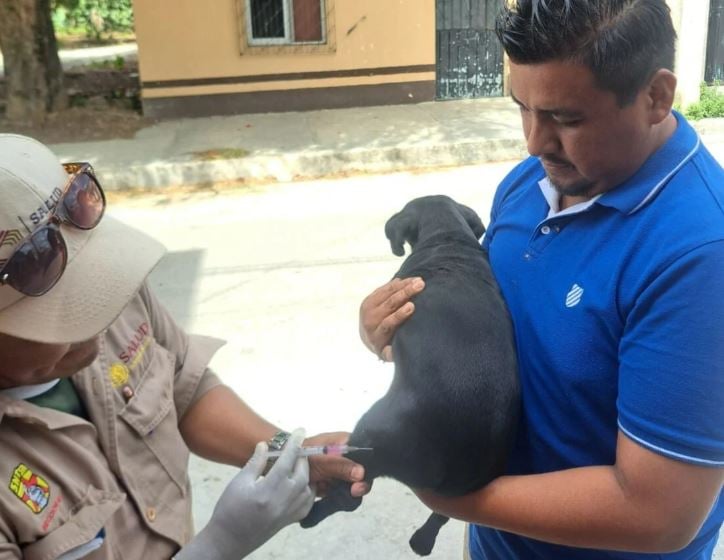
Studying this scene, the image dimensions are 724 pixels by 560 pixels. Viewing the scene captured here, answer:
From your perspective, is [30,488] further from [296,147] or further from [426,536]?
[296,147]

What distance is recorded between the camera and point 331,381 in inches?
162

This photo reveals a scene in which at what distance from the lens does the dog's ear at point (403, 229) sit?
224 cm

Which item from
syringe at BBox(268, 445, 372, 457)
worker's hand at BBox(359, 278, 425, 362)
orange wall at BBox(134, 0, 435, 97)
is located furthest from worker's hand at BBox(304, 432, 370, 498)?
orange wall at BBox(134, 0, 435, 97)

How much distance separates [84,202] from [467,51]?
10.6 m

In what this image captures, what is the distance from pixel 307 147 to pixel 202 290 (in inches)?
151

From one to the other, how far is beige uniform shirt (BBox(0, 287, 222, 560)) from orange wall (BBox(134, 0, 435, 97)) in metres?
9.25

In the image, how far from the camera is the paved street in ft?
10.2

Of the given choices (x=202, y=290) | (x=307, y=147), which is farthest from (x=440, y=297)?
(x=307, y=147)

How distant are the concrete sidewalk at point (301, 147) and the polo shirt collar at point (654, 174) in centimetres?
736

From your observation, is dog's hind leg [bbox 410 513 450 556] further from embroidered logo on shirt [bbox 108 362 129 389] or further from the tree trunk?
the tree trunk

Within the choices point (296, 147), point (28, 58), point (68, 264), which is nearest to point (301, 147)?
point (296, 147)

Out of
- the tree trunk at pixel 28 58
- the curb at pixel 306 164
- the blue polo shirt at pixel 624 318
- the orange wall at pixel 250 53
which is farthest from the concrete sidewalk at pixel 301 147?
the blue polo shirt at pixel 624 318

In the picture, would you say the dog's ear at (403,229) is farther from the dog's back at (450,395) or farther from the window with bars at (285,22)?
the window with bars at (285,22)

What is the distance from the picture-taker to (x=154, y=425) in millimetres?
1729
